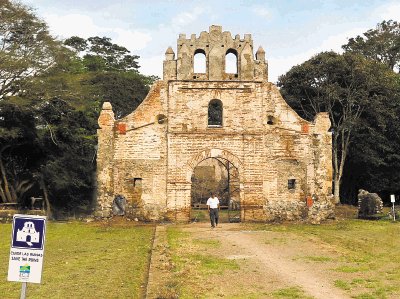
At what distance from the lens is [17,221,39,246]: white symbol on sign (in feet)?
17.9

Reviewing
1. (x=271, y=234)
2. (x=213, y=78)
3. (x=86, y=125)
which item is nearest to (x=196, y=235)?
→ (x=271, y=234)

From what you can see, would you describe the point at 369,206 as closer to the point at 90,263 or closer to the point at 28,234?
the point at 90,263

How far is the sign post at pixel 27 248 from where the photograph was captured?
5434 millimetres

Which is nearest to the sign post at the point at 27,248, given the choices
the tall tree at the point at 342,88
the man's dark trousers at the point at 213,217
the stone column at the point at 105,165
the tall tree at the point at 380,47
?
the man's dark trousers at the point at 213,217

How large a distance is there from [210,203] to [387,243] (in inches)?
266

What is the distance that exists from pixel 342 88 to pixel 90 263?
75.5 ft

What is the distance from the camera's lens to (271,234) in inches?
642

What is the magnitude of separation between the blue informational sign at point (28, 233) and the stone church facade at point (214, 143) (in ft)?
47.4

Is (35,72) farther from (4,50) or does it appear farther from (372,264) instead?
(372,264)

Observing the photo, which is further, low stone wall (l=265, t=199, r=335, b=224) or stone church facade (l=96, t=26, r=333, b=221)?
low stone wall (l=265, t=199, r=335, b=224)

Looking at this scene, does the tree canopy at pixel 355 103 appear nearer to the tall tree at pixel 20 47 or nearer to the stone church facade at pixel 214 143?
the stone church facade at pixel 214 143

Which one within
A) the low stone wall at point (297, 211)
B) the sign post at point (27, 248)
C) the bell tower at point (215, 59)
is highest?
the bell tower at point (215, 59)

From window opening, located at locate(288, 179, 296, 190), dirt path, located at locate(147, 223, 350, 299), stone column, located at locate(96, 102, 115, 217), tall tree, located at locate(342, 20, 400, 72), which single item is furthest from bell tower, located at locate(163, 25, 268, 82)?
tall tree, located at locate(342, 20, 400, 72)

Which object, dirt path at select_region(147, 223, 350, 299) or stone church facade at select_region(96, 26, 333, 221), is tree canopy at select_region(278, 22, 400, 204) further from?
dirt path at select_region(147, 223, 350, 299)
